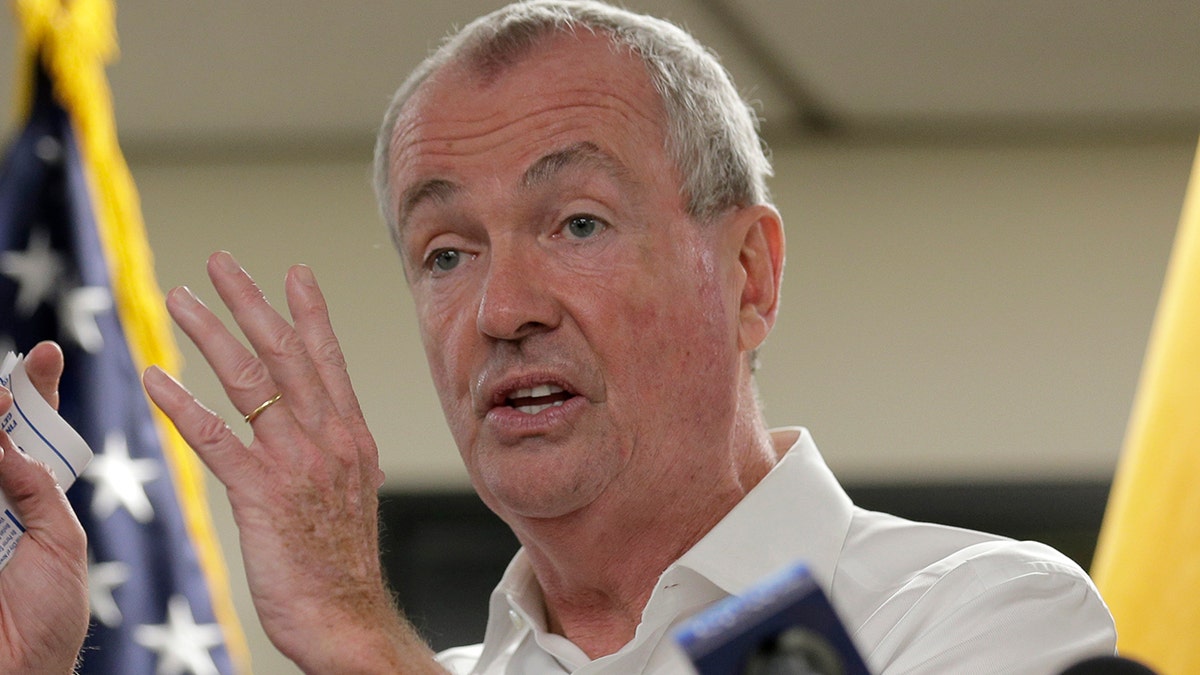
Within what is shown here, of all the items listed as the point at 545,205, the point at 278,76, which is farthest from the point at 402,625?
the point at 278,76

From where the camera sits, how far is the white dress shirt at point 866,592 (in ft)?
4.17

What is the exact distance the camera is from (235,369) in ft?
4.25

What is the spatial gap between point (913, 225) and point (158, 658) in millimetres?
2722

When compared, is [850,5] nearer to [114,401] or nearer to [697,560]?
[114,401]

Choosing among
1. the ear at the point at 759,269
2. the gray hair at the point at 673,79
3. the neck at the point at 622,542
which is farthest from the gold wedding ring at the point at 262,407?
the ear at the point at 759,269

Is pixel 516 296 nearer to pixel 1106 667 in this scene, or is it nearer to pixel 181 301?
pixel 181 301

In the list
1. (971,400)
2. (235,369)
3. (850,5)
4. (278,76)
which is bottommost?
(971,400)

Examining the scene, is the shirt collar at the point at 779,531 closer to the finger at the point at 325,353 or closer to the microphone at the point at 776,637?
the finger at the point at 325,353

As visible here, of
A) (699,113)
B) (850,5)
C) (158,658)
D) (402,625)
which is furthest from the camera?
(850,5)

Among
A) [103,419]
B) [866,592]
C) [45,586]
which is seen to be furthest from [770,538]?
[103,419]

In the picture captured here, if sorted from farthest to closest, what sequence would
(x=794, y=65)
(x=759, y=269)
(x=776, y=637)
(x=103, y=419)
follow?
1. (x=794, y=65)
2. (x=103, y=419)
3. (x=759, y=269)
4. (x=776, y=637)

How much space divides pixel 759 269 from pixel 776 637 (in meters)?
1.23

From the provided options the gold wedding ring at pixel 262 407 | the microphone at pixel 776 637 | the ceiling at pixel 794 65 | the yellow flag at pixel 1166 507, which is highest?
the ceiling at pixel 794 65

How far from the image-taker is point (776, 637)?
22.5 inches
